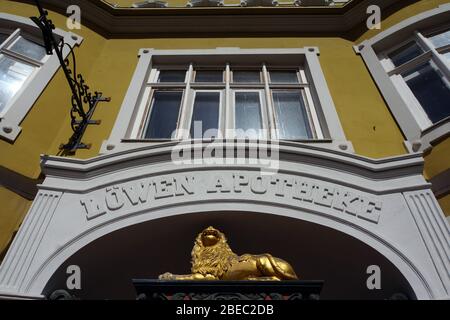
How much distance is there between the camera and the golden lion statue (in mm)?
3966

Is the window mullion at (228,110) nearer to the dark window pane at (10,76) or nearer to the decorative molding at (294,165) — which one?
the decorative molding at (294,165)

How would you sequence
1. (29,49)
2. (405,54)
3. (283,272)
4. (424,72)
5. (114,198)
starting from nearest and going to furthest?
1. (283,272)
2. (114,198)
3. (424,72)
4. (405,54)
5. (29,49)

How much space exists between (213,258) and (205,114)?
273 cm

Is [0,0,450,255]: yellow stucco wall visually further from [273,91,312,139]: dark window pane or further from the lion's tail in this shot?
the lion's tail

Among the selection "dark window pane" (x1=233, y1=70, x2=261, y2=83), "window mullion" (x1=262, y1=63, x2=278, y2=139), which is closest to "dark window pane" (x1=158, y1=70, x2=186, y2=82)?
"dark window pane" (x1=233, y1=70, x2=261, y2=83)

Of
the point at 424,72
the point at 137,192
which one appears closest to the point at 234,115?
the point at 137,192

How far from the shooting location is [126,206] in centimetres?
445

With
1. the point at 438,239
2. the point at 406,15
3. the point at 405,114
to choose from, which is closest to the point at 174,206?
the point at 438,239

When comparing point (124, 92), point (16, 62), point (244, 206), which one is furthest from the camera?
point (16, 62)

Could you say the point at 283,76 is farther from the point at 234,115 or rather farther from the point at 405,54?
the point at 405,54

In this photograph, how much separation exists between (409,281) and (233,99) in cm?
379

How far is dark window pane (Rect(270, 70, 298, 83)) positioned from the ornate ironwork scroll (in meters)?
2.94

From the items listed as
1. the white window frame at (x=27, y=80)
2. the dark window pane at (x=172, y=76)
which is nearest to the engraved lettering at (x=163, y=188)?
the white window frame at (x=27, y=80)

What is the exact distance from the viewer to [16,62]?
6492mm
